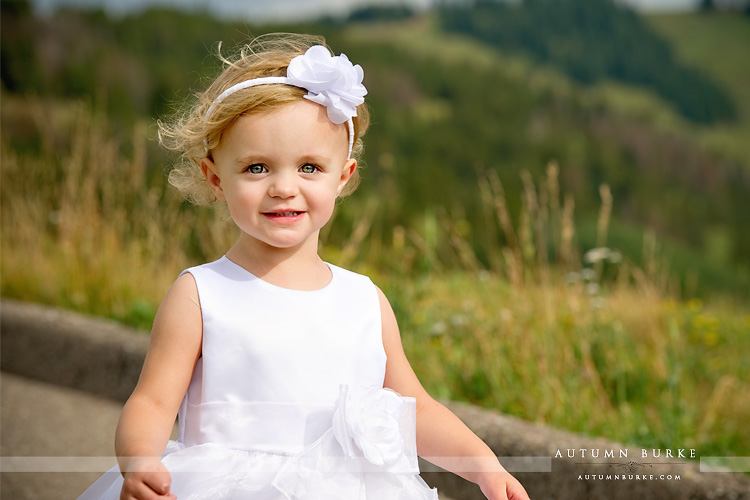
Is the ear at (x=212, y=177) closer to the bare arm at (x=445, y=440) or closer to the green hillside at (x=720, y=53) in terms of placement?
the bare arm at (x=445, y=440)

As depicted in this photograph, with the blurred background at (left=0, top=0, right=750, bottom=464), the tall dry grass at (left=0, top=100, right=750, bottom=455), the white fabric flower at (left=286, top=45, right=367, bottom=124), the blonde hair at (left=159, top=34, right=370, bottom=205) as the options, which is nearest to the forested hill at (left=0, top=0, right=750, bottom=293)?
the blurred background at (left=0, top=0, right=750, bottom=464)

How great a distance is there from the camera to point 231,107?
154cm

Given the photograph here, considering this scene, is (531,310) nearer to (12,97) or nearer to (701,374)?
(701,374)

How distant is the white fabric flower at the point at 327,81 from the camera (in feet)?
5.13

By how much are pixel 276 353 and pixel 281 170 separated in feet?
1.11

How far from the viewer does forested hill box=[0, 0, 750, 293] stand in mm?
15102

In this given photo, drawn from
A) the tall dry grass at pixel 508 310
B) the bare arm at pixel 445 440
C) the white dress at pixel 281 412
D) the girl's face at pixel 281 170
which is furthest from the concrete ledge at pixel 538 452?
the girl's face at pixel 281 170

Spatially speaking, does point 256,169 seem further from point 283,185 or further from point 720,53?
point 720,53

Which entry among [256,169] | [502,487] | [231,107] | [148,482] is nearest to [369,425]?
[502,487]

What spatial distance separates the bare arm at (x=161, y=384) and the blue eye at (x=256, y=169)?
0.23m

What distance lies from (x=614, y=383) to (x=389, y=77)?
16821 millimetres

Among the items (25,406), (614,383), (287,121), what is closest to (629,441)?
(614,383)

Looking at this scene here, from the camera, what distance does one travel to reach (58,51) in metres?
15.0

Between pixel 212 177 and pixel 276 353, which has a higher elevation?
pixel 212 177
